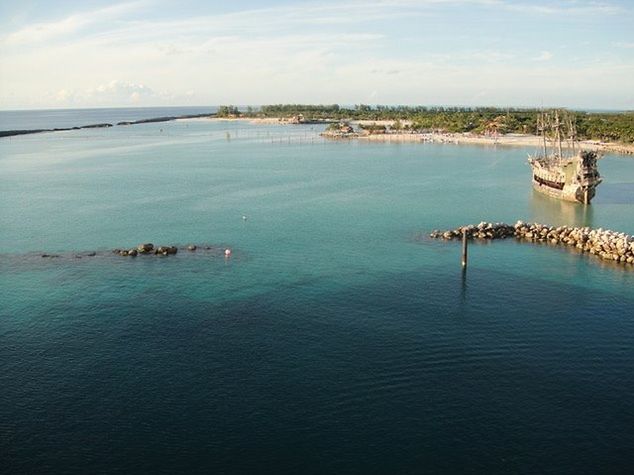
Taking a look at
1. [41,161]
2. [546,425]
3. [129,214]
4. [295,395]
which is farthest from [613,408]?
[41,161]

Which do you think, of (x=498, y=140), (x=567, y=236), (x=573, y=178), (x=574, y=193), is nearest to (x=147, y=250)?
(x=567, y=236)

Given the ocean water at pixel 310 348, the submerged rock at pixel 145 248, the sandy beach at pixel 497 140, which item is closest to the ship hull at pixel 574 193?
the ocean water at pixel 310 348

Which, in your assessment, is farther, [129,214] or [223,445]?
[129,214]

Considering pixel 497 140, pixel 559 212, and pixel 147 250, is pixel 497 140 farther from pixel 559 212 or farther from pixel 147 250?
pixel 147 250

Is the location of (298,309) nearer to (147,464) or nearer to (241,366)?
(241,366)

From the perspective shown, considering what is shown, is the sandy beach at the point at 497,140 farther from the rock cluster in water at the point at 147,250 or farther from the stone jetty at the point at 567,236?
the rock cluster in water at the point at 147,250
